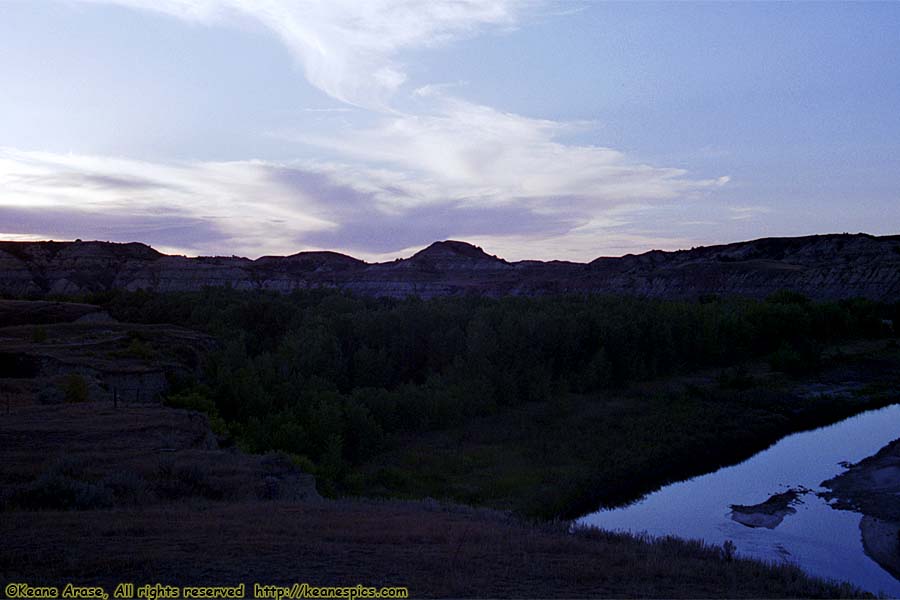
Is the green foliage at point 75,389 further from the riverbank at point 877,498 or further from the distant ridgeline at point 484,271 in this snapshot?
the distant ridgeline at point 484,271

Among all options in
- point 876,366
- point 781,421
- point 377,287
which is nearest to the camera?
point 781,421

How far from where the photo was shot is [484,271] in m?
89.6

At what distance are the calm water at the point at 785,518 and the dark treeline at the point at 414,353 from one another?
24.7 ft

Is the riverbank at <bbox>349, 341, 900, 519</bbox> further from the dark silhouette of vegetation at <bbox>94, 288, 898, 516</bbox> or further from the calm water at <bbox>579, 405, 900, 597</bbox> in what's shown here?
the calm water at <bbox>579, 405, 900, 597</bbox>

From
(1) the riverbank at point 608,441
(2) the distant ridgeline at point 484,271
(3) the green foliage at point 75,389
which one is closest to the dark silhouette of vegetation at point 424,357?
(1) the riverbank at point 608,441

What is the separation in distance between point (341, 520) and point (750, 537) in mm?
10201

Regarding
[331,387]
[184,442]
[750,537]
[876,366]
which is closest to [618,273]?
[876,366]

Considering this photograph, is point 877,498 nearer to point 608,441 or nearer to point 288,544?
point 608,441

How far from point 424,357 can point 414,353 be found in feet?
1.56

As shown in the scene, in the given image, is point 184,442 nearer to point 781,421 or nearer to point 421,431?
point 421,431

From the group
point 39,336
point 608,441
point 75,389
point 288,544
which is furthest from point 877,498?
point 39,336

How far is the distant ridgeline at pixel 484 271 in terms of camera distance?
2790 inches

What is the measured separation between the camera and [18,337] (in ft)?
81.7

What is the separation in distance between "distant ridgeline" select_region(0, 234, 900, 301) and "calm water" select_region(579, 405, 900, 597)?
46952 millimetres
